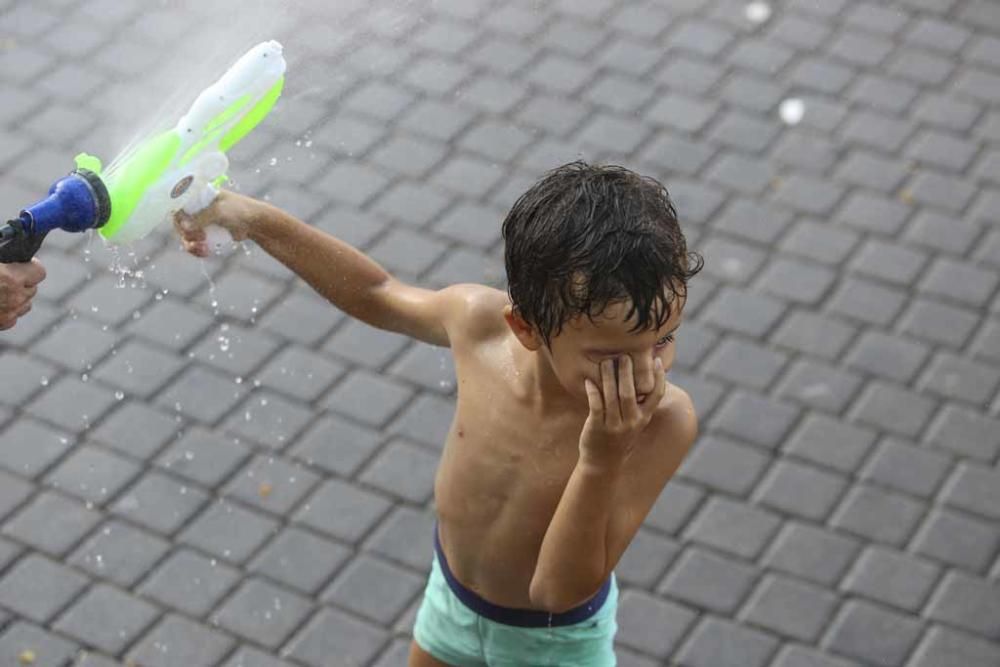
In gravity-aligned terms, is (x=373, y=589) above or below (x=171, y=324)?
below

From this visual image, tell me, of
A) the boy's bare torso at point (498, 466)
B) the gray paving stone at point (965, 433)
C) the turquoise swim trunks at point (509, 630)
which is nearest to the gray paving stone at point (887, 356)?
the gray paving stone at point (965, 433)

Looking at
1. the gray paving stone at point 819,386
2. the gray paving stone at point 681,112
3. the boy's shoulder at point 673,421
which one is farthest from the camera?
the gray paving stone at point 681,112

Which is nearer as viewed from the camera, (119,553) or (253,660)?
(253,660)

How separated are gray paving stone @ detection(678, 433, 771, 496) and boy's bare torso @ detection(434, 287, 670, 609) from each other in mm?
1677

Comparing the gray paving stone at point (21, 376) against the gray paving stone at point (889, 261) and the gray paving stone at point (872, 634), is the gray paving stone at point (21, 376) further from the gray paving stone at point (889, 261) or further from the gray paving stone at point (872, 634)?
the gray paving stone at point (889, 261)

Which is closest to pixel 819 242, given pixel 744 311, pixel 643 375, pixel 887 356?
pixel 744 311

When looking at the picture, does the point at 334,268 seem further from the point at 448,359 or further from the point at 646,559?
the point at 448,359

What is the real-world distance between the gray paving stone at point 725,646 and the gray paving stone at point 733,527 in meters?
Answer: 0.27

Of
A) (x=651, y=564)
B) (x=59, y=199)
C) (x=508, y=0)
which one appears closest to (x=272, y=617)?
(x=651, y=564)

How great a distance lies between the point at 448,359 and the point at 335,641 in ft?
3.76

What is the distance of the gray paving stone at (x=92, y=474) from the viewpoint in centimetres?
456

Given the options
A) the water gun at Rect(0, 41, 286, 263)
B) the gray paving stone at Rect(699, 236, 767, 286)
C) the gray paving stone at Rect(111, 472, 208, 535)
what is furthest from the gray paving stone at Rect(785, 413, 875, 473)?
the water gun at Rect(0, 41, 286, 263)

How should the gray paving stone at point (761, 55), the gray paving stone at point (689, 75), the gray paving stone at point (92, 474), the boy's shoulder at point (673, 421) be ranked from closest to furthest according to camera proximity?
the boy's shoulder at point (673, 421) → the gray paving stone at point (92, 474) → the gray paving stone at point (689, 75) → the gray paving stone at point (761, 55)

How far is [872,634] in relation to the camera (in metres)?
4.21
